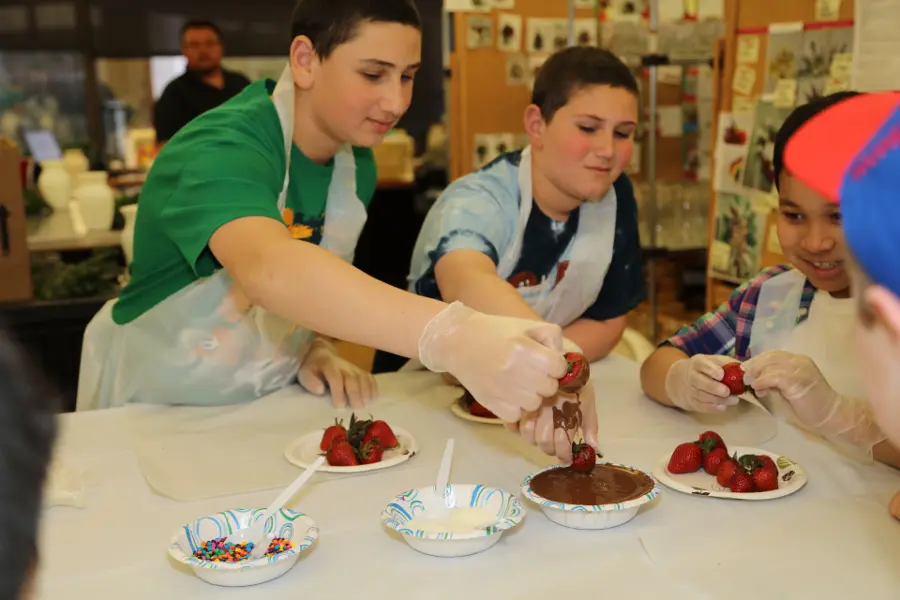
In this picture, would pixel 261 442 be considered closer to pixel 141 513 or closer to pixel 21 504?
pixel 141 513

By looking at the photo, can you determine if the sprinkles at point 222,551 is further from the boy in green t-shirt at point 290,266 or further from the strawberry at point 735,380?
the strawberry at point 735,380

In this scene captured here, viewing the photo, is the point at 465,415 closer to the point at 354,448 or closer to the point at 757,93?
the point at 354,448

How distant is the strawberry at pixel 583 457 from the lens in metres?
1.62

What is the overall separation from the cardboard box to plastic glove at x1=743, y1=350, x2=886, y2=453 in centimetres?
299

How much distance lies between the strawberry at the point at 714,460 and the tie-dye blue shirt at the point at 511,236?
2.79ft

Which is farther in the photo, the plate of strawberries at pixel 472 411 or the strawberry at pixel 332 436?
the plate of strawberries at pixel 472 411

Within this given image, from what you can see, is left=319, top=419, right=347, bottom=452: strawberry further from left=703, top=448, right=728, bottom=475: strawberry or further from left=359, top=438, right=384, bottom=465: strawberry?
left=703, top=448, right=728, bottom=475: strawberry

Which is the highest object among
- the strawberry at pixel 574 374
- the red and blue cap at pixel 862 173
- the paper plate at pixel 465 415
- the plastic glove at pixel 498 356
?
the red and blue cap at pixel 862 173

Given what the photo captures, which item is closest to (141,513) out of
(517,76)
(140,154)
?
(517,76)

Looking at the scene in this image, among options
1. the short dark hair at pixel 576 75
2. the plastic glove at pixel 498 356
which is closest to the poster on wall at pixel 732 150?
the short dark hair at pixel 576 75

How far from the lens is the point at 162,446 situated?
6.26 ft

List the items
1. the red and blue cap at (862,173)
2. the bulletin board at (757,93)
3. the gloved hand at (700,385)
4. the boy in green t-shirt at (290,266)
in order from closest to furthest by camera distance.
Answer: the red and blue cap at (862,173), the boy in green t-shirt at (290,266), the gloved hand at (700,385), the bulletin board at (757,93)

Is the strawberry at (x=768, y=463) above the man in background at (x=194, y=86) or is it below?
below

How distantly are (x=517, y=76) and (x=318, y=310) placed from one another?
14.0ft
